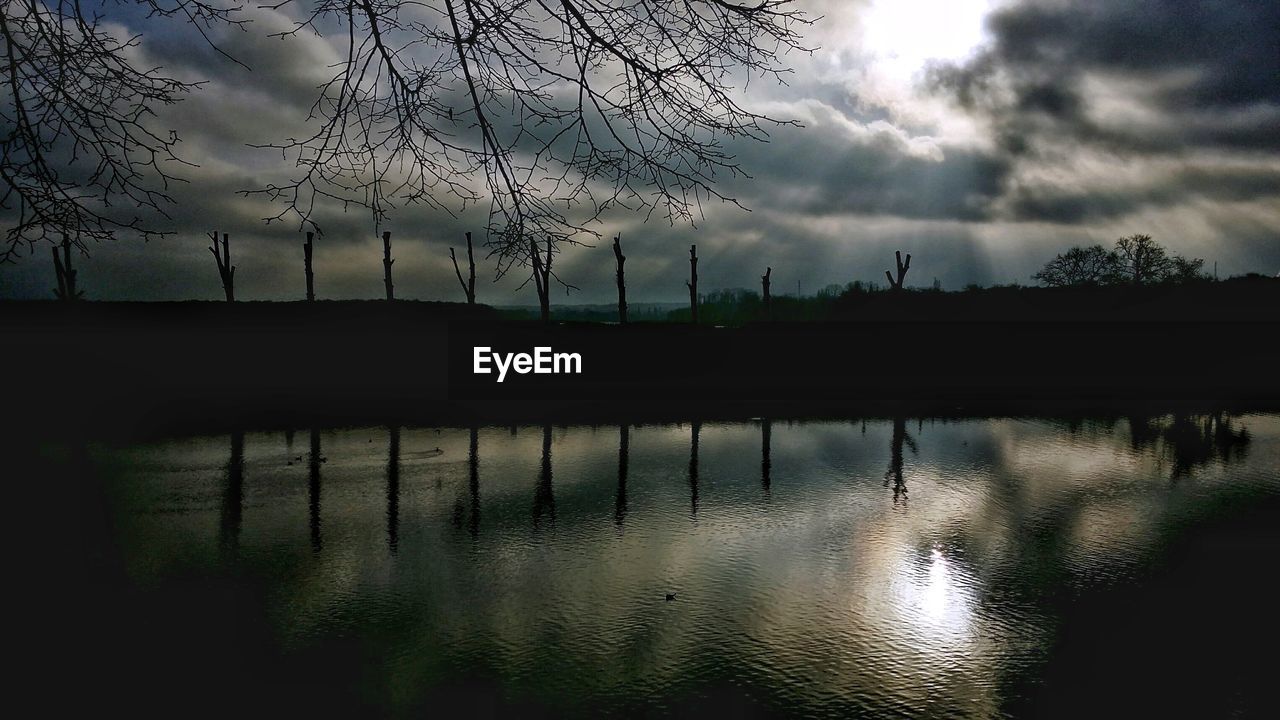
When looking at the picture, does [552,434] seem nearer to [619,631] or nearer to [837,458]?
[837,458]

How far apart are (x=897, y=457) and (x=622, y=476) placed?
14.1 feet

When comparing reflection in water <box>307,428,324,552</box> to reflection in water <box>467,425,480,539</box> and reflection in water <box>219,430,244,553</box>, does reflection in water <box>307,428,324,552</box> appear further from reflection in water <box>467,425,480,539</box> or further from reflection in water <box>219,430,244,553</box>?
reflection in water <box>467,425,480,539</box>

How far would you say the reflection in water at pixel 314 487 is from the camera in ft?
23.1

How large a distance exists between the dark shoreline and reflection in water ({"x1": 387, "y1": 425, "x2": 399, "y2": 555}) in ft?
8.90

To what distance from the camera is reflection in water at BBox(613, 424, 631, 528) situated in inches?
309

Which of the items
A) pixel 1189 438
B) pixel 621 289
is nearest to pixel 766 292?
pixel 621 289

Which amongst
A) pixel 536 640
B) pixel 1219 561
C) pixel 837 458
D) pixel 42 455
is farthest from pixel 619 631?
pixel 42 455

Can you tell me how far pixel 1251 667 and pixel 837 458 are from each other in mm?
6723

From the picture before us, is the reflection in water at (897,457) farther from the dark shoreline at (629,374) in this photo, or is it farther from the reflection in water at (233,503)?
the reflection in water at (233,503)

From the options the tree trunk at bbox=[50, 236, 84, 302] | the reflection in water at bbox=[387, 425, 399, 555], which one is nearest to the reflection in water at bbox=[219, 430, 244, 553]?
the reflection in water at bbox=[387, 425, 399, 555]

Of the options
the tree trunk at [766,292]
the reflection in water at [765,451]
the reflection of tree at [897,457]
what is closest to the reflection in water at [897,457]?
the reflection of tree at [897,457]

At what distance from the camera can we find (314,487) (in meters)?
9.19

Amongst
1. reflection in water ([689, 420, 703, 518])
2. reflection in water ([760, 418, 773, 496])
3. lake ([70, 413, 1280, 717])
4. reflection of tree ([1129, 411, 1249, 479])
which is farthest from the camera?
reflection of tree ([1129, 411, 1249, 479])

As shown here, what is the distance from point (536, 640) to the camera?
4.70 meters
